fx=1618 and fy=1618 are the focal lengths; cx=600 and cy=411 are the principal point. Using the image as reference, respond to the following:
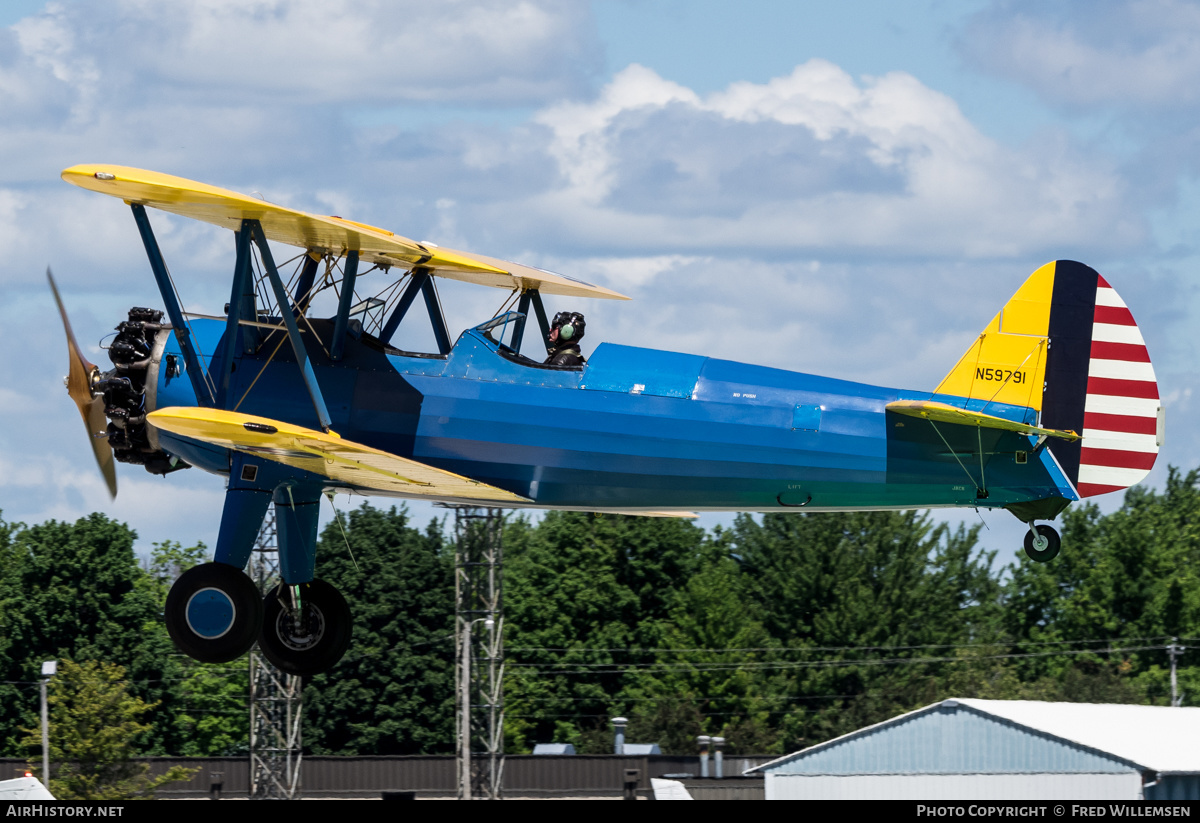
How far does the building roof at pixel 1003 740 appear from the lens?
27.7m

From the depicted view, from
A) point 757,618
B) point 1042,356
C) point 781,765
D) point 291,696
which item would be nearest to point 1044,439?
point 1042,356

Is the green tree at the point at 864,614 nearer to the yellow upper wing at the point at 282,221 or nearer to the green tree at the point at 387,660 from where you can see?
the green tree at the point at 387,660

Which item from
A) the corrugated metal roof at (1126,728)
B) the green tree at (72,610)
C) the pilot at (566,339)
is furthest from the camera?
the green tree at (72,610)

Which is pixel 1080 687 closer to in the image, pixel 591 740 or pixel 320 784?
pixel 591 740

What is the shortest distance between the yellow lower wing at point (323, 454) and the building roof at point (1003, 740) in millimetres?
17066

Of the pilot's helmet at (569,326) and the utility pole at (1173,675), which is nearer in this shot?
the pilot's helmet at (569,326)

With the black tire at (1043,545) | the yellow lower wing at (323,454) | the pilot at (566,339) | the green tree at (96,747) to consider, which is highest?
the pilot at (566,339)

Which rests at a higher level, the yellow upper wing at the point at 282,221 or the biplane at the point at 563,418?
the yellow upper wing at the point at 282,221

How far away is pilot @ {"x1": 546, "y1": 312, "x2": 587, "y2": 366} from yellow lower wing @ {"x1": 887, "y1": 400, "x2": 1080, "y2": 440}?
2.77 metres

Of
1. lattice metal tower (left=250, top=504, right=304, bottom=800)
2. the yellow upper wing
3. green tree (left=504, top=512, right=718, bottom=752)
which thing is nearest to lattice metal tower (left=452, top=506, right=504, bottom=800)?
lattice metal tower (left=250, top=504, right=304, bottom=800)

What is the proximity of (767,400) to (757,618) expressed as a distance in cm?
5509

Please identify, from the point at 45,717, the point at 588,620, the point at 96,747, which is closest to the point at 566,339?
the point at 45,717

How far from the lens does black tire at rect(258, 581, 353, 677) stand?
564 inches

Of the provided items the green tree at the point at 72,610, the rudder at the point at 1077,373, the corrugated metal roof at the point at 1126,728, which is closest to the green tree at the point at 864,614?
the green tree at the point at 72,610
